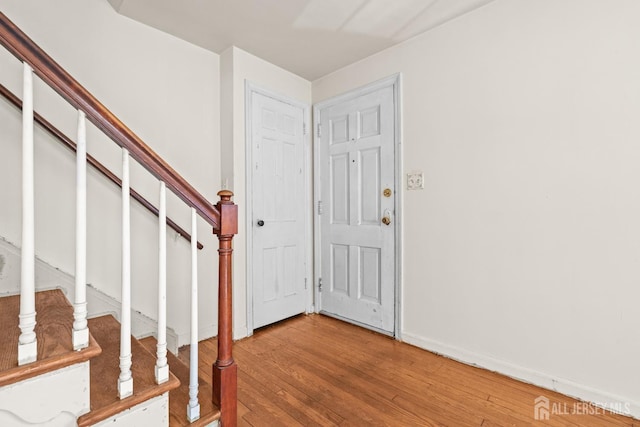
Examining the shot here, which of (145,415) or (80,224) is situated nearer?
(80,224)

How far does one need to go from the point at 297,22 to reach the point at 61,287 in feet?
7.48

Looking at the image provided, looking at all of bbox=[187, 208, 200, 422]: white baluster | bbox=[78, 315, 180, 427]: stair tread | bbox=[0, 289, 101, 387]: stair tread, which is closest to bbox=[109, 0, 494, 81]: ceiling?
bbox=[187, 208, 200, 422]: white baluster

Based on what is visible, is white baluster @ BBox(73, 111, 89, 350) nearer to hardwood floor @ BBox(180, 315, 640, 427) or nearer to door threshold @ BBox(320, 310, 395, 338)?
hardwood floor @ BBox(180, 315, 640, 427)

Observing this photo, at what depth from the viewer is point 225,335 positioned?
1.34 meters

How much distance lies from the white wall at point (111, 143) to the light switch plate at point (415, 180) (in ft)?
5.30

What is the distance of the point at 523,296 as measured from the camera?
6.23 feet

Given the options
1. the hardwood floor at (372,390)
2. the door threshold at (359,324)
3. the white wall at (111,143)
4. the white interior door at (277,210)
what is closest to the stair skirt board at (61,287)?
the white wall at (111,143)

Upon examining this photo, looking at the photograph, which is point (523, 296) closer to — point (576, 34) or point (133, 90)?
point (576, 34)

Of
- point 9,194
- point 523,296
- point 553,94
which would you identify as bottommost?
point 523,296

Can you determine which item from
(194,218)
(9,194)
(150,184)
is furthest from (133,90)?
(194,218)

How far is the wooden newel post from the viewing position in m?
1.30

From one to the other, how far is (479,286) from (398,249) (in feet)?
2.10

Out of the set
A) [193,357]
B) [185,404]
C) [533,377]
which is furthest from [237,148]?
[533,377]

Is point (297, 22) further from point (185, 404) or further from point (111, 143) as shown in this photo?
point (185, 404)
